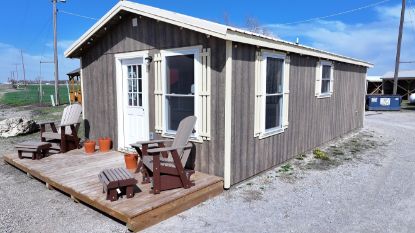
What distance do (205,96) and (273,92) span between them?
1.48 meters

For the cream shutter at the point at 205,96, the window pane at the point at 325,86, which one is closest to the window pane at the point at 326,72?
the window pane at the point at 325,86

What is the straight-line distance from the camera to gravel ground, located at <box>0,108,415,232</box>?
342cm

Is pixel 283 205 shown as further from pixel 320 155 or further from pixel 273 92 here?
pixel 320 155

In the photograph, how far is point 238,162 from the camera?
4617 millimetres

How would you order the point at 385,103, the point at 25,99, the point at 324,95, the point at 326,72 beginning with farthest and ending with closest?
the point at 25,99 → the point at 385,103 → the point at 326,72 → the point at 324,95

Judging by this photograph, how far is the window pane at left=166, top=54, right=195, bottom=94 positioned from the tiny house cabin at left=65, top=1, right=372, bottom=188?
0.02m

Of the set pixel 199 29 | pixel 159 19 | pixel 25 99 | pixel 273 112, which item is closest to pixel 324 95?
pixel 273 112

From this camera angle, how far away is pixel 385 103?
17719mm

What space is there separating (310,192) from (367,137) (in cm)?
567

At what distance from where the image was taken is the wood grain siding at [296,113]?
14.8ft

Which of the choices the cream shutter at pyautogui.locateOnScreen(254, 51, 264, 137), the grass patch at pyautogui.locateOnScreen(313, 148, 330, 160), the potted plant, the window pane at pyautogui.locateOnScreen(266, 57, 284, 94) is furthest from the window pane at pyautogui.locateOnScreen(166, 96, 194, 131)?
the grass patch at pyautogui.locateOnScreen(313, 148, 330, 160)

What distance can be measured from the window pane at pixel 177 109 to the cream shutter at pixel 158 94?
15 cm

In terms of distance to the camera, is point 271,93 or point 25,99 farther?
point 25,99

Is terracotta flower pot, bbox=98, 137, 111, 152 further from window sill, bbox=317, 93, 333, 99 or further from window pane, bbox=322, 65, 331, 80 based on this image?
window pane, bbox=322, 65, 331, 80
